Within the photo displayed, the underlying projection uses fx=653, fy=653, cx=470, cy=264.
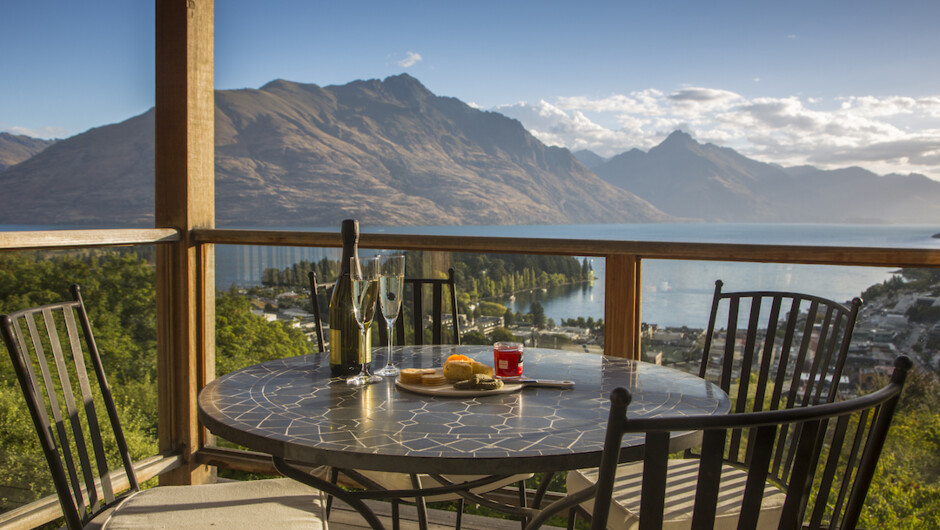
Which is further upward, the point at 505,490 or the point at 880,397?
the point at 880,397

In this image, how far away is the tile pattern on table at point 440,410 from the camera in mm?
1085

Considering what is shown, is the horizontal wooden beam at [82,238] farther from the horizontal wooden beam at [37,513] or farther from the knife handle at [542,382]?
the knife handle at [542,382]

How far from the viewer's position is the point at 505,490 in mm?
2723

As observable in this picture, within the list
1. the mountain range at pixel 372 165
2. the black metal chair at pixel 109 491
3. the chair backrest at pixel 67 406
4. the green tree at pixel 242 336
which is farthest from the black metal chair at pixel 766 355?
the mountain range at pixel 372 165

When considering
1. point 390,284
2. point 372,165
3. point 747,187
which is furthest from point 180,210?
point 747,187

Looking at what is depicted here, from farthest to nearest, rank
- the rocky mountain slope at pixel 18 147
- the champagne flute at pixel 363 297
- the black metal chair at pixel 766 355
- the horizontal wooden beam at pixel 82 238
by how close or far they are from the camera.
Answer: the rocky mountain slope at pixel 18 147, the horizontal wooden beam at pixel 82 238, the black metal chair at pixel 766 355, the champagne flute at pixel 363 297

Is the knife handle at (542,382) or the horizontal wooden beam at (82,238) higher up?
→ the horizontal wooden beam at (82,238)

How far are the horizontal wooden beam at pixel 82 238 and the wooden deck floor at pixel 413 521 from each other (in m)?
1.45

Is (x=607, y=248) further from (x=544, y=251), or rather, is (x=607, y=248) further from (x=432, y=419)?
(x=432, y=419)

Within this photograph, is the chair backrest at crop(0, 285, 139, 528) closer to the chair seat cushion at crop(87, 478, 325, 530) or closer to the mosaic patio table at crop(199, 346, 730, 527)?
the chair seat cushion at crop(87, 478, 325, 530)

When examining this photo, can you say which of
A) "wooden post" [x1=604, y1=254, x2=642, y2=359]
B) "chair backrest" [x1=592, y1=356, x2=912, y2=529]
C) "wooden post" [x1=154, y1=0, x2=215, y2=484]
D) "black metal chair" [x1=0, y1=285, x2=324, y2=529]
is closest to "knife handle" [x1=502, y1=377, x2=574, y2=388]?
"black metal chair" [x1=0, y1=285, x2=324, y2=529]

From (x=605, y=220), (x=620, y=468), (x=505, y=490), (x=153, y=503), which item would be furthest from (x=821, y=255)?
(x=605, y=220)

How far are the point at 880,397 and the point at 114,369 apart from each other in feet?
9.71

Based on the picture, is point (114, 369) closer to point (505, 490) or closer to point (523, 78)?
point (505, 490)
